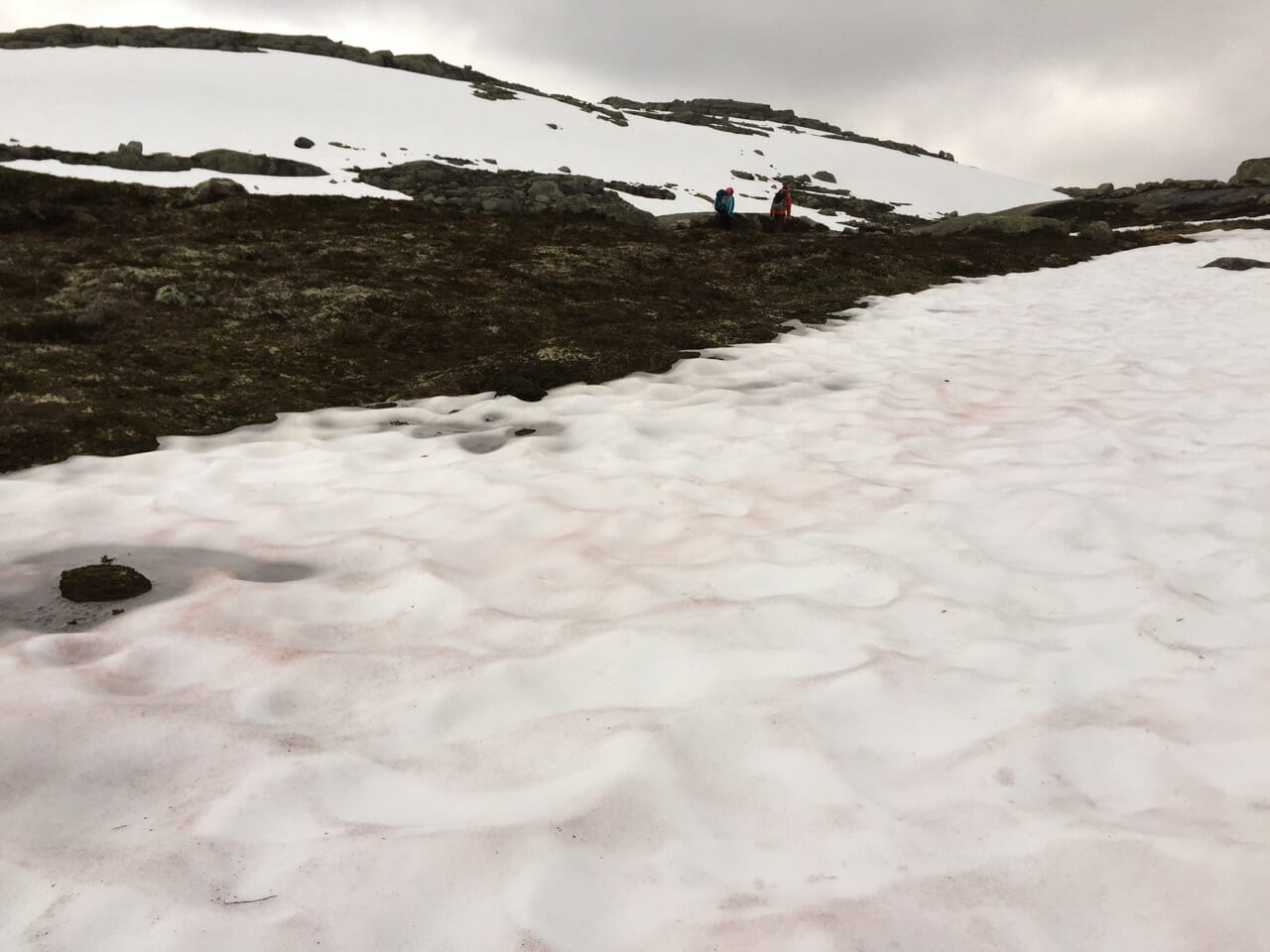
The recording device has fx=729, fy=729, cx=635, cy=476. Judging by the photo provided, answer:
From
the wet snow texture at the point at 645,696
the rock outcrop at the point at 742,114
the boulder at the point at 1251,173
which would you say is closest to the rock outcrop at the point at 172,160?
the wet snow texture at the point at 645,696

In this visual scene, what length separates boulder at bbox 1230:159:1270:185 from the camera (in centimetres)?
4684

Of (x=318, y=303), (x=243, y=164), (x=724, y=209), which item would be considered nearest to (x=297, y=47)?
(x=243, y=164)

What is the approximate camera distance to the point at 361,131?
54625 millimetres

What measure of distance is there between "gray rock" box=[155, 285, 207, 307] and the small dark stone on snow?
6.99m

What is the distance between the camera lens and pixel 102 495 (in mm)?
5562

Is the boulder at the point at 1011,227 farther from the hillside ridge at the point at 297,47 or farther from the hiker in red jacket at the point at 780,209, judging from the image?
the hillside ridge at the point at 297,47

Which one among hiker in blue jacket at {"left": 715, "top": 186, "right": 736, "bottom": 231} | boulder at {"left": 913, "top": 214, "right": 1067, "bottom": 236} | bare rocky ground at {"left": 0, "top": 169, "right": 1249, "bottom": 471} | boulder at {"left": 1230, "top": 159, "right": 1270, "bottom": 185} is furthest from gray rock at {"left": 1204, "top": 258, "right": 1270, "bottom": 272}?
boulder at {"left": 1230, "top": 159, "right": 1270, "bottom": 185}

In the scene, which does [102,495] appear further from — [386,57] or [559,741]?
[386,57]

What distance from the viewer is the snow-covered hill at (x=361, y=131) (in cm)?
4538

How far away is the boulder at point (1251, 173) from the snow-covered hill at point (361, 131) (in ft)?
70.9

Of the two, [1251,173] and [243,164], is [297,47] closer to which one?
[243,164]

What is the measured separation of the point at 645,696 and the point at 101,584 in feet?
10.7

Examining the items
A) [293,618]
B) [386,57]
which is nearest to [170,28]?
[386,57]

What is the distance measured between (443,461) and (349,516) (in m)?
1.29
